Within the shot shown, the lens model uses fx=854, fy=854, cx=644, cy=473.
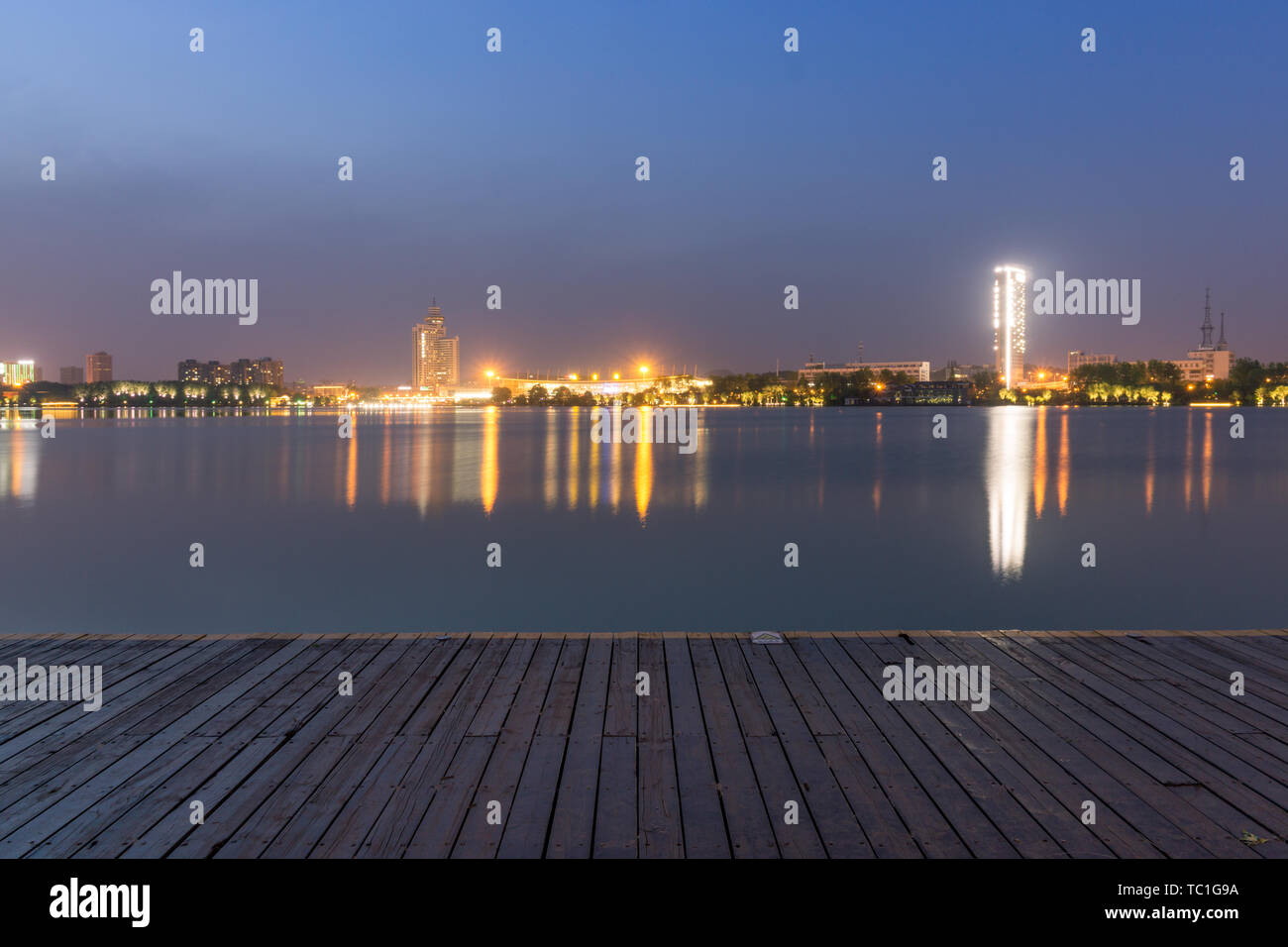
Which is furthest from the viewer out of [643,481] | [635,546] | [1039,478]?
[1039,478]

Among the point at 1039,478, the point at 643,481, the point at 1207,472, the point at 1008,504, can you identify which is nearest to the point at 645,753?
the point at 1008,504

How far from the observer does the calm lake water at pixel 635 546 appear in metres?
11.7

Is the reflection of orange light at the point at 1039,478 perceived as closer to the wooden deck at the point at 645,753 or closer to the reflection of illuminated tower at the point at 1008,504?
the reflection of illuminated tower at the point at 1008,504

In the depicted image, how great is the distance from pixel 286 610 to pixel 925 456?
34999mm

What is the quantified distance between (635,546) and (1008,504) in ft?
38.8

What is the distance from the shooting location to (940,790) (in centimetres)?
358

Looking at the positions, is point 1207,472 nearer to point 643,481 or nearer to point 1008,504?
point 1008,504

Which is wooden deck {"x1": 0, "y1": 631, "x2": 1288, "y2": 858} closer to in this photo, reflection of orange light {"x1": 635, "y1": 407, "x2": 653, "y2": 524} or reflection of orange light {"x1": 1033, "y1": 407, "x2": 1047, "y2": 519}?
reflection of orange light {"x1": 635, "y1": 407, "x2": 653, "y2": 524}

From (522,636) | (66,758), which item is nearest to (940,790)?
(522,636)

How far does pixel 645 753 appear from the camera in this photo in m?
4.04

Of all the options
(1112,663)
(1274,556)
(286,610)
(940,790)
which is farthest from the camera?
(1274,556)

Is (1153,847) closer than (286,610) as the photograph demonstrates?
Yes

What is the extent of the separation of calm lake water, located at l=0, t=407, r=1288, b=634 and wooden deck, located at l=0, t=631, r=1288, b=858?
17.1ft
